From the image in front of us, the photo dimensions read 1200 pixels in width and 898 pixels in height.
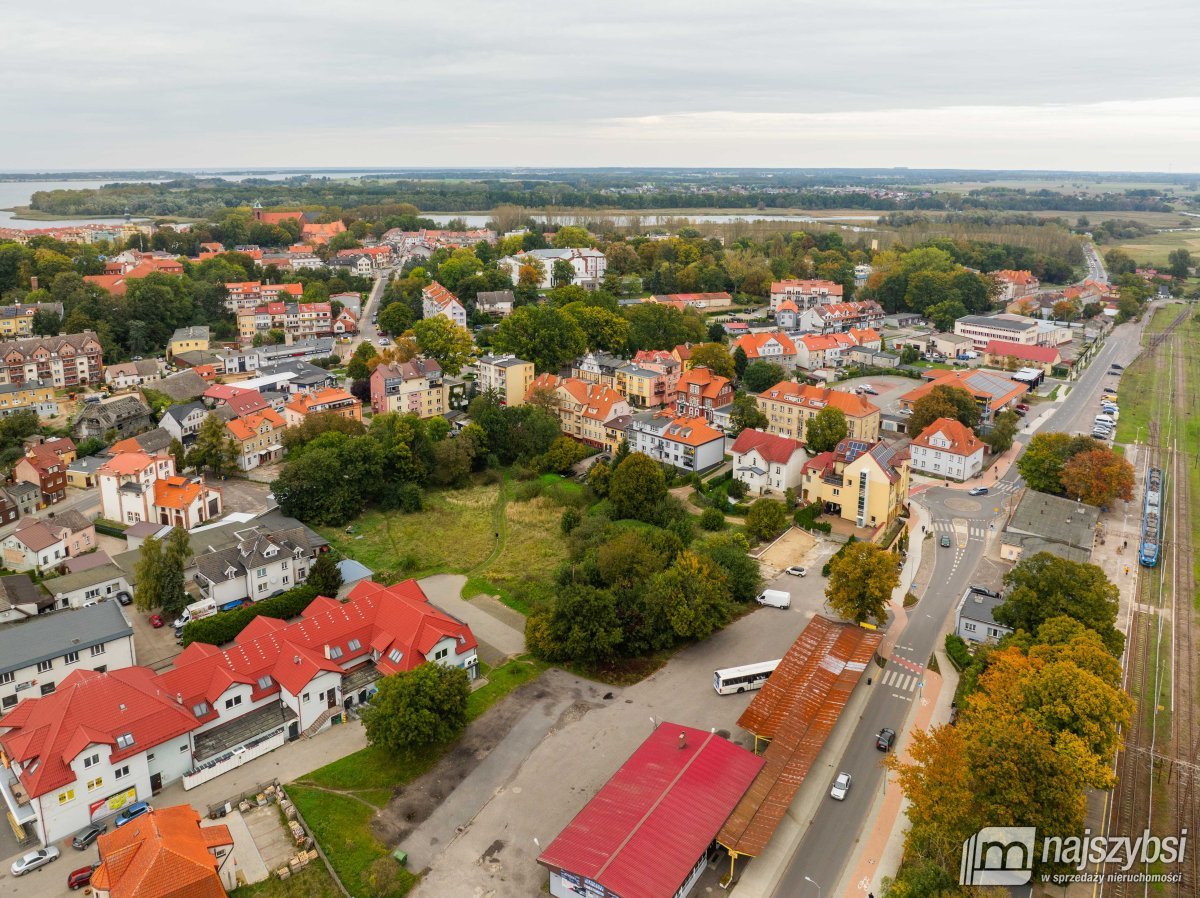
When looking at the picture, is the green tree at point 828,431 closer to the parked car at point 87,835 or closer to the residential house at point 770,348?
the residential house at point 770,348

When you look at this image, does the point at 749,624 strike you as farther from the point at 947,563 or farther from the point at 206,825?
the point at 206,825

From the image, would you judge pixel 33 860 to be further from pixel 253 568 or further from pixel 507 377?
pixel 507 377

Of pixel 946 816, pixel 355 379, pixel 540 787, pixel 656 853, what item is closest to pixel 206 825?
pixel 540 787

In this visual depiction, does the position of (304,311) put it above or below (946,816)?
above

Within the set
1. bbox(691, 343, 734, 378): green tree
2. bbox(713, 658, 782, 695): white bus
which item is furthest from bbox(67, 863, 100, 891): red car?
bbox(691, 343, 734, 378): green tree

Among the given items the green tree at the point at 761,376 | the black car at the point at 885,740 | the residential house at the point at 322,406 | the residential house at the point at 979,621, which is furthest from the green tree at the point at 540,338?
the black car at the point at 885,740

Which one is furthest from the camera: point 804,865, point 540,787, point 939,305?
point 939,305

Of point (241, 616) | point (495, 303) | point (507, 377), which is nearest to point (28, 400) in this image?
Result: point (507, 377)
